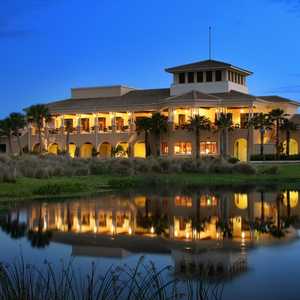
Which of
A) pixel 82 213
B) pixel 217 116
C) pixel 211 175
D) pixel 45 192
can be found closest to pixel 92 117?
pixel 217 116

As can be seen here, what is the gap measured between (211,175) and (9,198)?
80.6 feet

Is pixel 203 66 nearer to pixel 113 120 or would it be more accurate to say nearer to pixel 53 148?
pixel 113 120

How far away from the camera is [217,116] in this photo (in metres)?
80.5

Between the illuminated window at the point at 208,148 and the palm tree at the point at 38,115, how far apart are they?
839 inches

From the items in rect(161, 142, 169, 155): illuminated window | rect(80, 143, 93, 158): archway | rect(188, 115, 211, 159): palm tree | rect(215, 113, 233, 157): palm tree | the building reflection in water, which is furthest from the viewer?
rect(80, 143, 93, 158): archway

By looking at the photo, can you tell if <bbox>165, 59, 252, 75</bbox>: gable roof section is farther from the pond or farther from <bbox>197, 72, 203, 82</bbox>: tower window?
the pond

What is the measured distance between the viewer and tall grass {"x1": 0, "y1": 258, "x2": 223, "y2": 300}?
9.38 m

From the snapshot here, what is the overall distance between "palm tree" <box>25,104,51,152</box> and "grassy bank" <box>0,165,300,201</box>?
1401 inches

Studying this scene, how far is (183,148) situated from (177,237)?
6079 centimetres

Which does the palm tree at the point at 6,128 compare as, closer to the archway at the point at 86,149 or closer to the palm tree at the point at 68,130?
the palm tree at the point at 68,130

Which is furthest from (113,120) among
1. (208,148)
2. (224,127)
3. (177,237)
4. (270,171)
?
(177,237)

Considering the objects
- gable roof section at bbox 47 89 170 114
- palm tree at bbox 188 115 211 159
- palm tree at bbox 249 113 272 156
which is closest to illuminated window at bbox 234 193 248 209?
palm tree at bbox 249 113 272 156

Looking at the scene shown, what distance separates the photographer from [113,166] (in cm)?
5288

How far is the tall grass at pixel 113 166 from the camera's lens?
46625 mm
